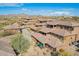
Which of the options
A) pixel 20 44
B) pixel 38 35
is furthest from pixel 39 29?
pixel 20 44

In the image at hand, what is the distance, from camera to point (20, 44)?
8.52 ft

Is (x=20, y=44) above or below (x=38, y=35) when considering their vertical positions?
below

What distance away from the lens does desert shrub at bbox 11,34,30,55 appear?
2.59 meters

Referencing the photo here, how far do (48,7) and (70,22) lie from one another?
1.21ft

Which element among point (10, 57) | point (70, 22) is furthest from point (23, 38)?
point (70, 22)

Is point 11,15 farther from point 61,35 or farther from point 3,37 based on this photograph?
point 61,35

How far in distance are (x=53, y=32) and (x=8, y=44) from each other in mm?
640

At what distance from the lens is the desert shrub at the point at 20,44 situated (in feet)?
8.50

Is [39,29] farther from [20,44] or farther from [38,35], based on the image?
[20,44]

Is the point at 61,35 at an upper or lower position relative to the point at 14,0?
lower

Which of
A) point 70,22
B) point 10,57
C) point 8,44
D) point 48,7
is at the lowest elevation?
point 10,57

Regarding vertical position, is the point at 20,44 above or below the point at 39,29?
below

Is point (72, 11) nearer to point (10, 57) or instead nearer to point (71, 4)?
point (71, 4)

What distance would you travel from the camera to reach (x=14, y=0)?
2559mm
